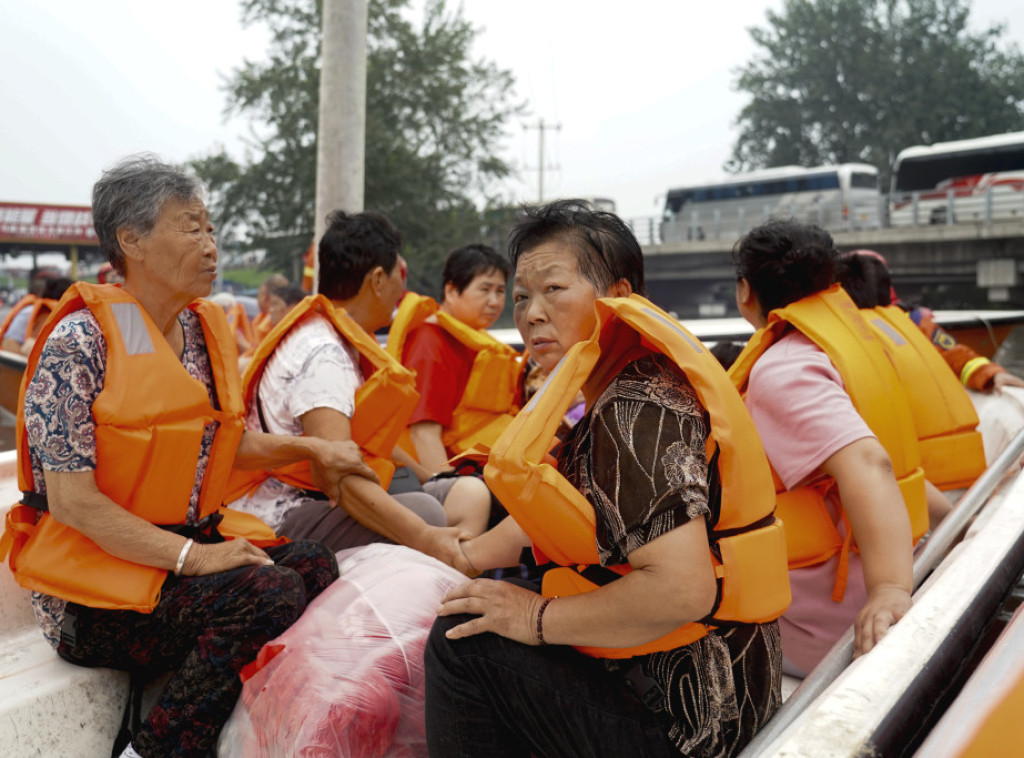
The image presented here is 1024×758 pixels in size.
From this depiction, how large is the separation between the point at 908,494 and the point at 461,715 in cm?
144

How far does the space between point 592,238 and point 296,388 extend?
1193 millimetres

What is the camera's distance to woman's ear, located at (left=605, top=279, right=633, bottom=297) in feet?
5.67

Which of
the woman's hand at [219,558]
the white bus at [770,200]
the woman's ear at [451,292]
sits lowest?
the woman's hand at [219,558]

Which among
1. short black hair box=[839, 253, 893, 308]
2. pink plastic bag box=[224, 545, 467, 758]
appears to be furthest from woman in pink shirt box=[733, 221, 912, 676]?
pink plastic bag box=[224, 545, 467, 758]

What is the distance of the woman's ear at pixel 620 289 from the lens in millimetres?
1729

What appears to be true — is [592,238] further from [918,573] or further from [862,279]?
[862,279]

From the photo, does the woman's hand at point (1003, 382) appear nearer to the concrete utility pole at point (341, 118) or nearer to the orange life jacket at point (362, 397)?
the orange life jacket at point (362, 397)

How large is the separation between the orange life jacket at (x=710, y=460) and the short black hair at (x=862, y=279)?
1974mm

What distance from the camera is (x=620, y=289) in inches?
68.4

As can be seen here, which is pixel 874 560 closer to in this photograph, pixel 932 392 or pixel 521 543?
pixel 521 543

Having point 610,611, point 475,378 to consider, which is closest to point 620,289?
point 610,611

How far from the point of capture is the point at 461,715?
1.60 meters

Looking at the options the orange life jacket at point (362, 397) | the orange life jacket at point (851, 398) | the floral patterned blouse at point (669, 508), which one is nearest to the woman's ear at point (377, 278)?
the orange life jacket at point (362, 397)

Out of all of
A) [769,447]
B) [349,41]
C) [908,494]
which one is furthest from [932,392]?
[349,41]
